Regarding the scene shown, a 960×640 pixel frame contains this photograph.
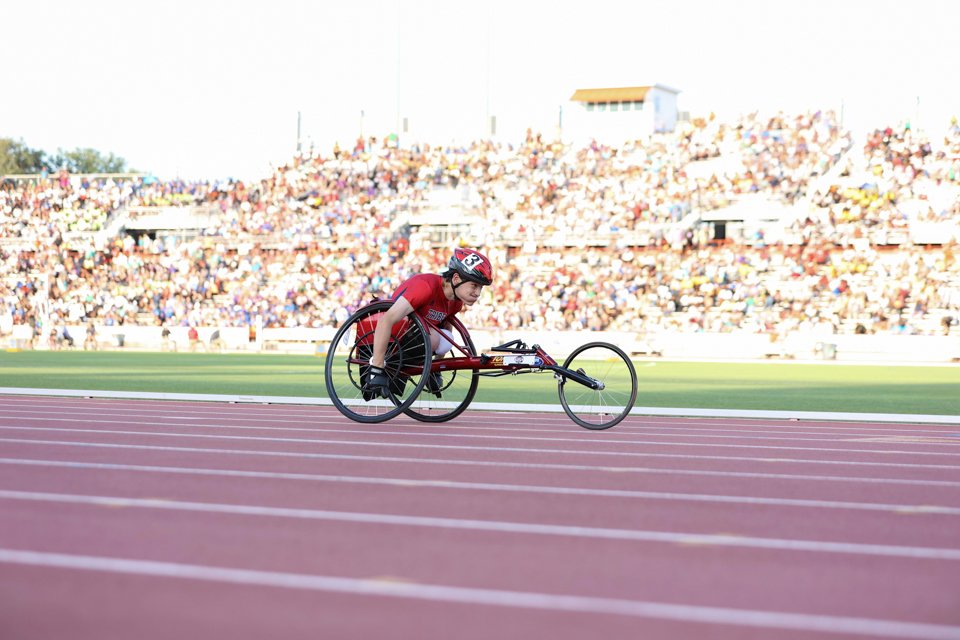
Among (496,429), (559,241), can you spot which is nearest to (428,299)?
(496,429)

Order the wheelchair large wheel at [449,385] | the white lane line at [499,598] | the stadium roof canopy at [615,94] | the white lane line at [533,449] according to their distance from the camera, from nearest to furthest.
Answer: the white lane line at [499,598]
the white lane line at [533,449]
the wheelchair large wheel at [449,385]
the stadium roof canopy at [615,94]

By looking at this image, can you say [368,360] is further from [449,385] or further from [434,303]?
[449,385]

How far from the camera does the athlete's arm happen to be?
9.85 m

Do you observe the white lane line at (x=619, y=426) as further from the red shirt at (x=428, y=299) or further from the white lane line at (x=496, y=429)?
the red shirt at (x=428, y=299)

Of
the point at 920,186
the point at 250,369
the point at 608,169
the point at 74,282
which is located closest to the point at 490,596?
the point at 250,369

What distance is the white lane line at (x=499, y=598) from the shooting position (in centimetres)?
374

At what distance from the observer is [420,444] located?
883 cm

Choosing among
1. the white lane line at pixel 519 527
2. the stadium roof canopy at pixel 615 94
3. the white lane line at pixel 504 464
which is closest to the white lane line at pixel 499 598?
the white lane line at pixel 519 527

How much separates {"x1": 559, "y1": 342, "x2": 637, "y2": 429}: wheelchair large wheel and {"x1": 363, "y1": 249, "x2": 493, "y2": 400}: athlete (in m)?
1.00

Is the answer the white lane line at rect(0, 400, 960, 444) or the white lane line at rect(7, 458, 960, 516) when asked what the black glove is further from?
the white lane line at rect(7, 458, 960, 516)

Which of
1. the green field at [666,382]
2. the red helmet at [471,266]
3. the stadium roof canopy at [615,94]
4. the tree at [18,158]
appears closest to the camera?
the red helmet at [471,266]

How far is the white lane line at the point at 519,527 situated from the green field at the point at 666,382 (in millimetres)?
8989

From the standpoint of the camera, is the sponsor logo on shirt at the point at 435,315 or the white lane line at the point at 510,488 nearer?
the white lane line at the point at 510,488

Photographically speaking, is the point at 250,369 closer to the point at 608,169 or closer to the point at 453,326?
the point at 453,326
